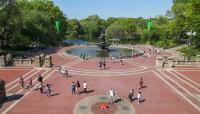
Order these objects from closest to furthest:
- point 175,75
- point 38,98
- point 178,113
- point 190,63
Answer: point 178,113 < point 38,98 < point 175,75 < point 190,63

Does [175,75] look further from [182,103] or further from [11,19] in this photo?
[11,19]

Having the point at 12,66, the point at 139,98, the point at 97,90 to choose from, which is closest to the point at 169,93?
the point at 139,98

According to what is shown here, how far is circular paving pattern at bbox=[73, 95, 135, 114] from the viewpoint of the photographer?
20547 millimetres

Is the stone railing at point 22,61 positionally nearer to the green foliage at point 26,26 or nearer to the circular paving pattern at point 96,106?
the green foliage at point 26,26

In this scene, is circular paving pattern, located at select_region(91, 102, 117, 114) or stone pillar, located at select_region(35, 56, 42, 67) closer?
circular paving pattern, located at select_region(91, 102, 117, 114)

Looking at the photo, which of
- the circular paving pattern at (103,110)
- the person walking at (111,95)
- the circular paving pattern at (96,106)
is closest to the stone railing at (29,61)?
the circular paving pattern at (96,106)

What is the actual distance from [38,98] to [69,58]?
79.5 feet

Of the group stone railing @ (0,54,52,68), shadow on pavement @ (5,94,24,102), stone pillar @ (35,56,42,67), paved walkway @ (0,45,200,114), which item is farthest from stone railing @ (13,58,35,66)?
shadow on pavement @ (5,94,24,102)

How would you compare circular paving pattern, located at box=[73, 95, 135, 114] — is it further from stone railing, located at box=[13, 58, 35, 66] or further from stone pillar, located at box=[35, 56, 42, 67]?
stone railing, located at box=[13, 58, 35, 66]

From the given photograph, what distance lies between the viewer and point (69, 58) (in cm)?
4775

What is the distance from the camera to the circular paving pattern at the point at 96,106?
809 inches

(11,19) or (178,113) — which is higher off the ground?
(11,19)

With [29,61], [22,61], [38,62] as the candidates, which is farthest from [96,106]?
[22,61]

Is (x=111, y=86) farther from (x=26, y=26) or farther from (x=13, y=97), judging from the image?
(x=26, y=26)
